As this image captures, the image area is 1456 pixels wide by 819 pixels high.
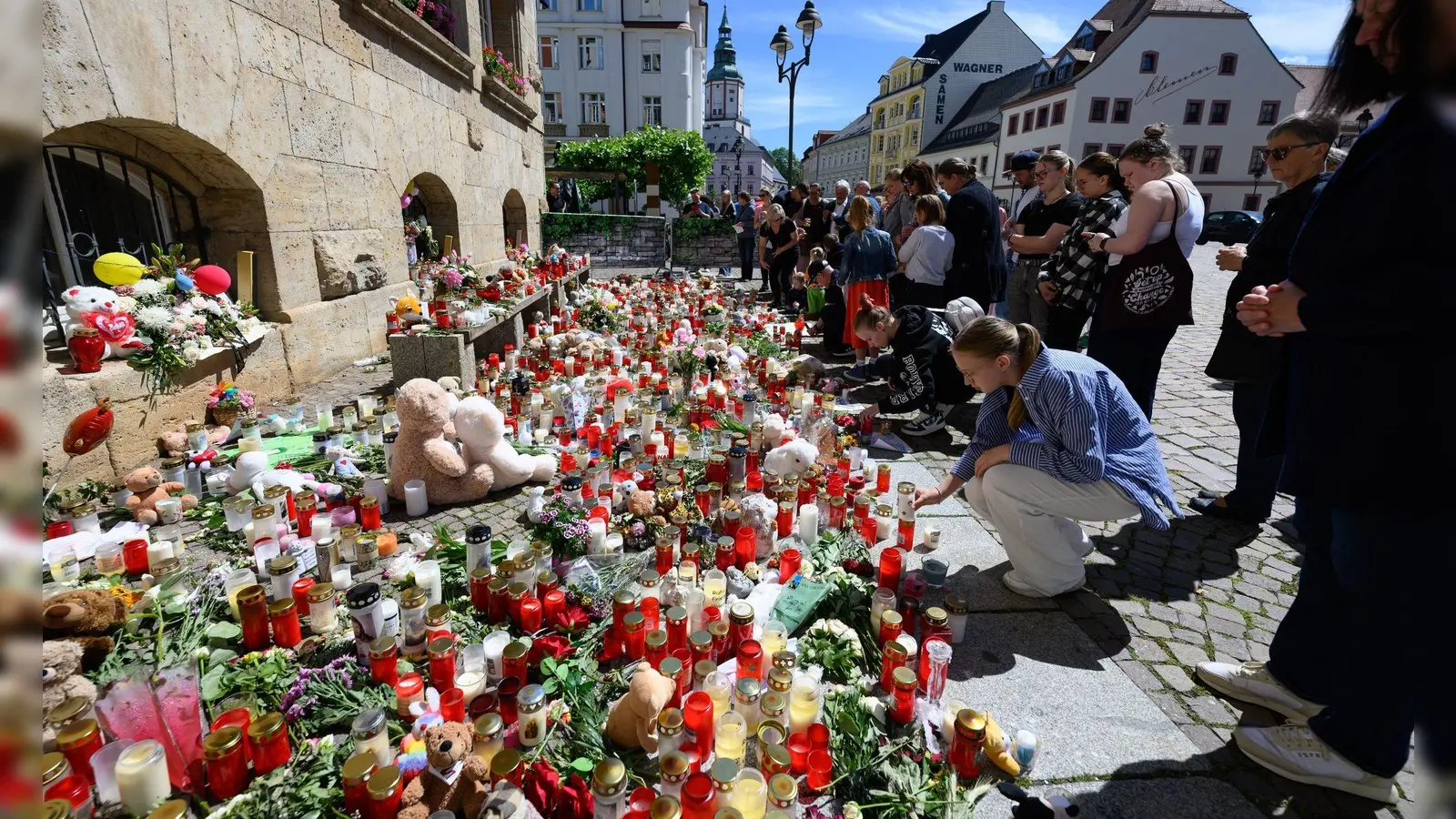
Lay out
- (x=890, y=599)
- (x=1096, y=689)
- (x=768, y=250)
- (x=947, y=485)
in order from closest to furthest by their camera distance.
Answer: (x=1096, y=689)
(x=890, y=599)
(x=947, y=485)
(x=768, y=250)

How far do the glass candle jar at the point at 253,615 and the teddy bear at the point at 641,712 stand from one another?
1513mm

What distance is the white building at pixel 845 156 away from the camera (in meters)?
63.0

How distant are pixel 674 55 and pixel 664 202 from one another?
958cm

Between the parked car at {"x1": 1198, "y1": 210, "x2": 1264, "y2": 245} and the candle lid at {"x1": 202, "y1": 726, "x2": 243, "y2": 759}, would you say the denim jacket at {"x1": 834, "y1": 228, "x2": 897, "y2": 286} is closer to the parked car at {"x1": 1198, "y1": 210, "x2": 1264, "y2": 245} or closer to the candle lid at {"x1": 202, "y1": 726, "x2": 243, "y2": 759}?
the candle lid at {"x1": 202, "y1": 726, "x2": 243, "y2": 759}

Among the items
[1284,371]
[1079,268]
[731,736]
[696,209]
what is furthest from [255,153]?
[696,209]

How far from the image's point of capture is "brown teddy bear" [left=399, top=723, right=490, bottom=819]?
2.09m

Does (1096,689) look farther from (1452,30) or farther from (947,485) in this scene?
(1452,30)

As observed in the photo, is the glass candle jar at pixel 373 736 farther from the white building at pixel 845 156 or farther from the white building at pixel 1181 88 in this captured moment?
the white building at pixel 845 156

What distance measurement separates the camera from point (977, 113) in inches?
1763

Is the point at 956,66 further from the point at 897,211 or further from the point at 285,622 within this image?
the point at 285,622

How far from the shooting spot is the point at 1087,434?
3000mm

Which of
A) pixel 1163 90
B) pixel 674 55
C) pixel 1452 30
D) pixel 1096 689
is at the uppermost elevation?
pixel 674 55

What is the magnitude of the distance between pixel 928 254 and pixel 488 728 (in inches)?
216

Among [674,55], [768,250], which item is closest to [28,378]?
[768,250]
